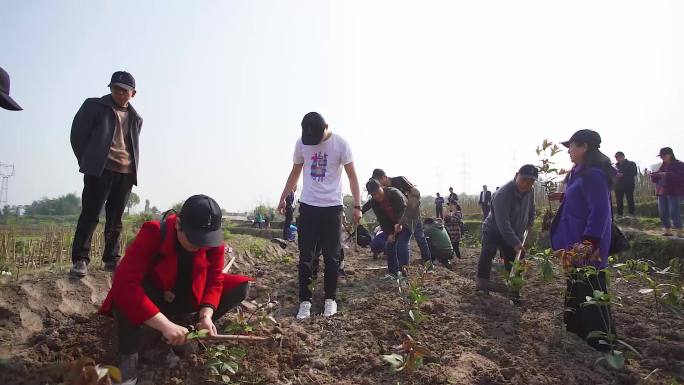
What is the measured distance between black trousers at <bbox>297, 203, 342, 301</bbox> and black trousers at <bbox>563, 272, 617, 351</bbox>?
165 cm

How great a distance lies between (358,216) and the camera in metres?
3.41

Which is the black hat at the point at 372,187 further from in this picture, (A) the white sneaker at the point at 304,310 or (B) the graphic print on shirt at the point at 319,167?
(A) the white sneaker at the point at 304,310

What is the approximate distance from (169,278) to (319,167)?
142cm

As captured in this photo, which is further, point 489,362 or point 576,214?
point 576,214

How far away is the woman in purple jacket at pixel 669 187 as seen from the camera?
21.8 feet

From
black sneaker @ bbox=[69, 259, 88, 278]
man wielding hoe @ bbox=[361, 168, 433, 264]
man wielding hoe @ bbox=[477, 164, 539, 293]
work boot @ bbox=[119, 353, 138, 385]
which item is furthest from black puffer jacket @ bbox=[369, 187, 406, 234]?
work boot @ bbox=[119, 353, 138, 385]

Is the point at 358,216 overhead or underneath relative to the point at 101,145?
underneath

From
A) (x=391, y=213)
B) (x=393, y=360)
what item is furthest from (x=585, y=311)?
(x=391, y=213)

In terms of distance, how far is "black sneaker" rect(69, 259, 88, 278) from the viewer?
10.2ft

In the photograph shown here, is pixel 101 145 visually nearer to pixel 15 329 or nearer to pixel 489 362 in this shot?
pixel 15 329

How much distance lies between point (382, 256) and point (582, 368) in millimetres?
4313

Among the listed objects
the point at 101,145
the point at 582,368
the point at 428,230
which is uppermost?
the point at 101,145

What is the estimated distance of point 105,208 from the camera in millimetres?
3346

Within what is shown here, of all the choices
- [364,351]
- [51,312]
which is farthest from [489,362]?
[51,312]
